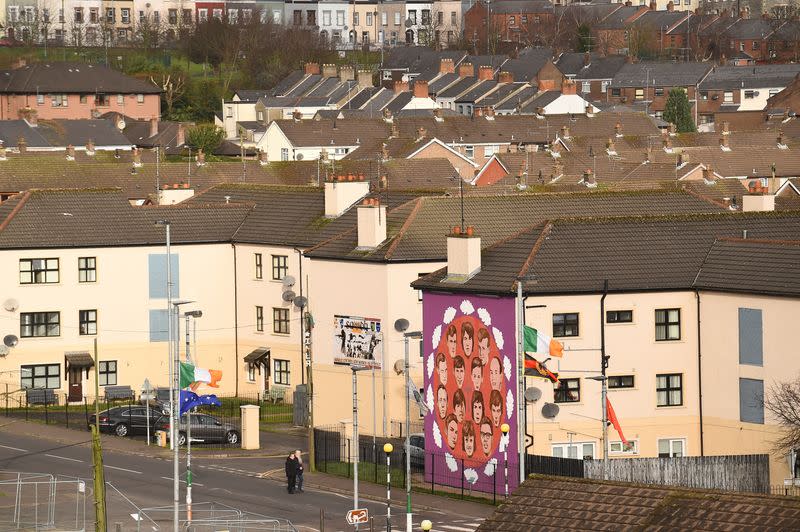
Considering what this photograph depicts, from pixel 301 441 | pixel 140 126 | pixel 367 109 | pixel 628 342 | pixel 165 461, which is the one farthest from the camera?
pixel 367 109

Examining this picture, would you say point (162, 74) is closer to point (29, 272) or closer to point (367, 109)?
point (367, 109)

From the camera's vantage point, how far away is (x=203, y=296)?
77250mm

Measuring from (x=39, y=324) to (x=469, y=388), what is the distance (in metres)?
23.7

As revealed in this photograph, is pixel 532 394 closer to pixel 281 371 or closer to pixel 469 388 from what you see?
pixel 469 388

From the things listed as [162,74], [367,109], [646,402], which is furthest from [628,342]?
[162,74]

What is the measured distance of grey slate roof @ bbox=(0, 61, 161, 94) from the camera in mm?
166750

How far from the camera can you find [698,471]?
5300cm

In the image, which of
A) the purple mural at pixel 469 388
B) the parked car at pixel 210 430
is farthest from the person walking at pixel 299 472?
the parked car at pixel 210 430

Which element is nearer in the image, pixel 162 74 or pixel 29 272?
pixel 29 272

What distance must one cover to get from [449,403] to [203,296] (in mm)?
21658

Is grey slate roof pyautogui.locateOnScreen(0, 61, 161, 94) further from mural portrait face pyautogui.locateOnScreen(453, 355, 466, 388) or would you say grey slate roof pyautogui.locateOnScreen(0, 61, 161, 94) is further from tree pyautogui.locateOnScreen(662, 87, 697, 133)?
mural portrait face pyautogui.locateOnScreen(453, 355, 466, 388)

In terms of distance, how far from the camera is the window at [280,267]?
75.7 metres

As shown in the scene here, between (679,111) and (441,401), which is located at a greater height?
(679,111)

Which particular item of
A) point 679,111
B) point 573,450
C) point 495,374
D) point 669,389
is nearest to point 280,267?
point 495,374
